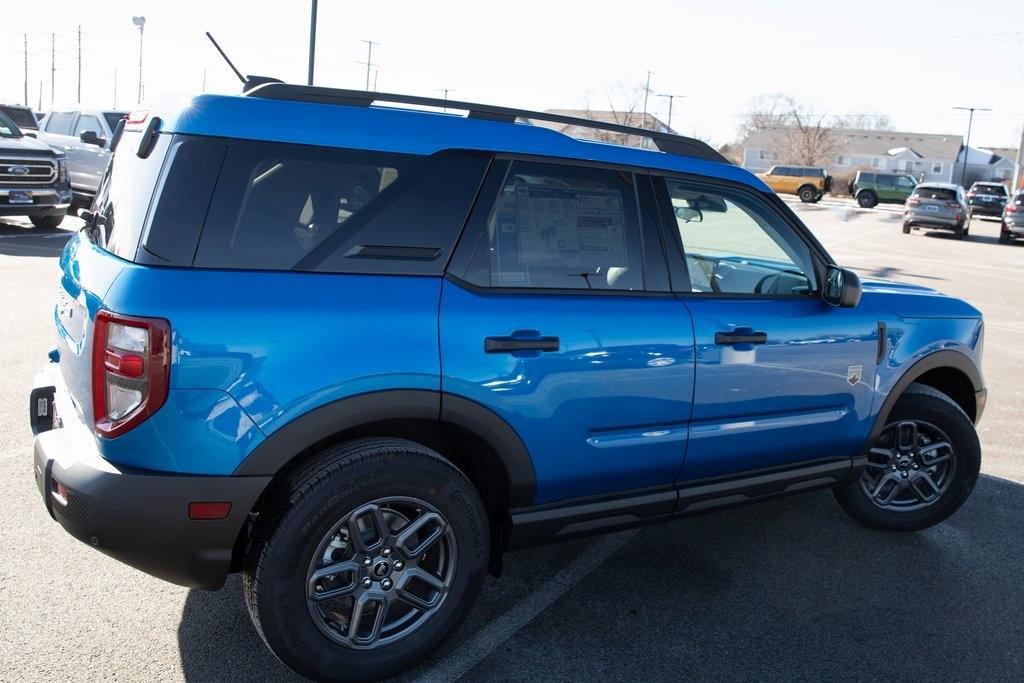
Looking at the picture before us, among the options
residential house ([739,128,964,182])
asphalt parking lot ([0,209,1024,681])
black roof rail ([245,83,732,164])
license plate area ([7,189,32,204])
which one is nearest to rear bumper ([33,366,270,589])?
asphalt parking lot ([0,209,1024,681])

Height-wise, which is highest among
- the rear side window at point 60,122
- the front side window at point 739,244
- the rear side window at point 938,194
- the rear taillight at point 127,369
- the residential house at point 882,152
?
the residential house at point 882,152

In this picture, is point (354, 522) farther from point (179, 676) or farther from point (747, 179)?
point (747, 179)

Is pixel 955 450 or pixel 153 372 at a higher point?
pixel 153 372

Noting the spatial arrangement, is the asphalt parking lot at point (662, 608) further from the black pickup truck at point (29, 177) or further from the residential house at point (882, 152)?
the residential house at point (882, 152)

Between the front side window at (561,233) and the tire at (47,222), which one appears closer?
the front side window at (561,233)

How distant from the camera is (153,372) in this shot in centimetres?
267

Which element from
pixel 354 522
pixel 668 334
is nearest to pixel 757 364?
pixel 668 334

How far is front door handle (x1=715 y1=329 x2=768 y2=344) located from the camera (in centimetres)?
368

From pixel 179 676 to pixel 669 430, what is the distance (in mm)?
1955

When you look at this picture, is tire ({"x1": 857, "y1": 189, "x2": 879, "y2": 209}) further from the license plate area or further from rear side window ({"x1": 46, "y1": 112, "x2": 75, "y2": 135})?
the license plate area

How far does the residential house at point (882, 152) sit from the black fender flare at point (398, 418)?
99669mm

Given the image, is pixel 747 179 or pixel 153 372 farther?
pixel 747 179

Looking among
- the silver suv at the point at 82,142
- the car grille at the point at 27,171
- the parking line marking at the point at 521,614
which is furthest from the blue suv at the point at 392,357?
the silver suv at the point at 82,142

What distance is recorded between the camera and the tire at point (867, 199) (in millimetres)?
47844
